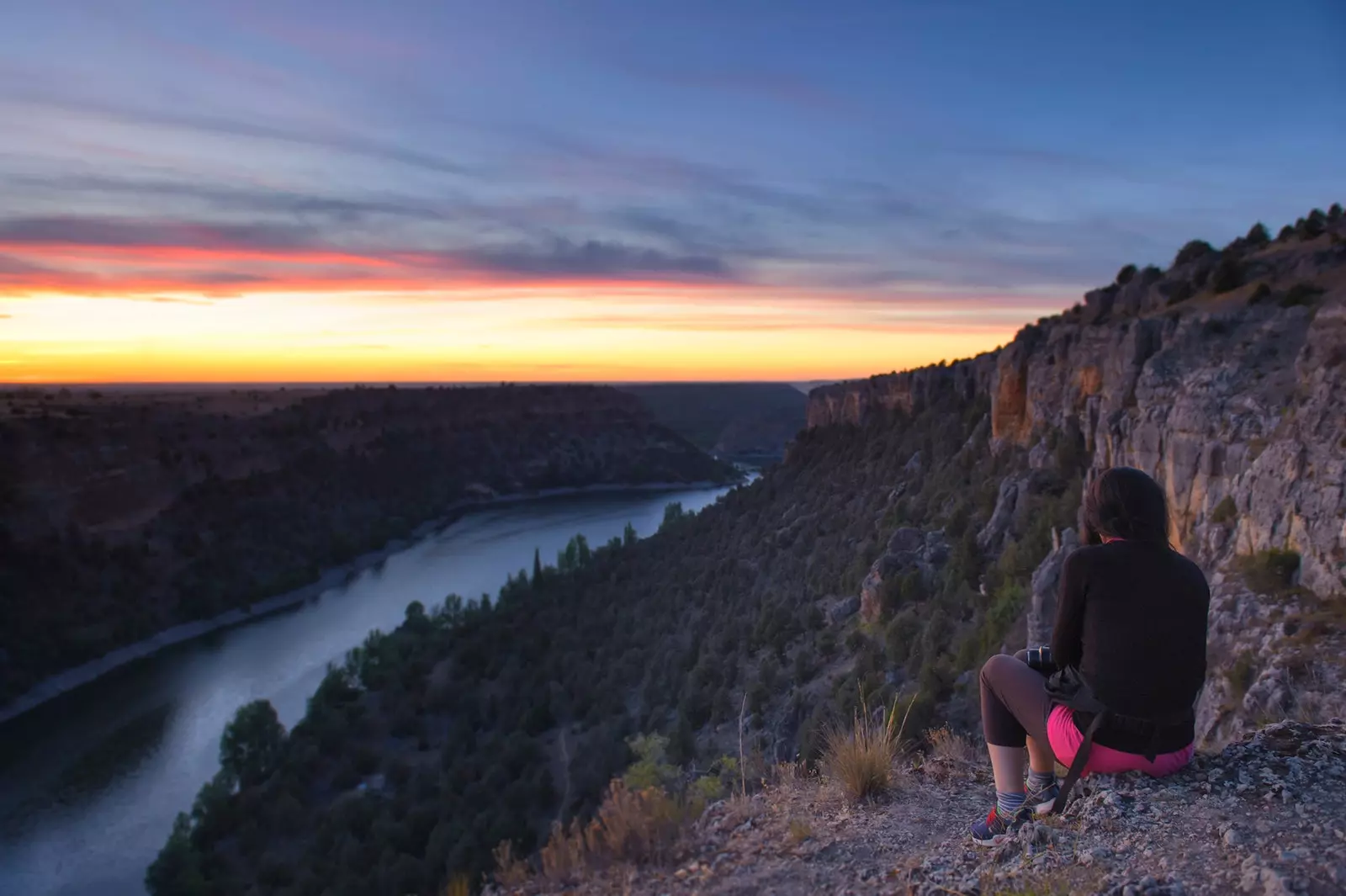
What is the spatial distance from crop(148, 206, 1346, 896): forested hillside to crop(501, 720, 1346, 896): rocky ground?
1.15 m

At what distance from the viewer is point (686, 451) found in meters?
91.2

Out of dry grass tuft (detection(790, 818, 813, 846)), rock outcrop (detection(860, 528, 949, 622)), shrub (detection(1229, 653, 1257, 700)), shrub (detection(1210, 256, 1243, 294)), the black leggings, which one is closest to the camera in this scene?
the black leggings

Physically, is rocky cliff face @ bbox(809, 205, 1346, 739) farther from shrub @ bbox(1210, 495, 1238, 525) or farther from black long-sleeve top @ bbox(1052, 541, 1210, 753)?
black long-sleeve top @ bbox(1052, 541, 1210, 753)

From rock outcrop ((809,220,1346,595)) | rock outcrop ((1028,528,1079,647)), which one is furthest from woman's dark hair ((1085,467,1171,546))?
rock outcrop ((1028,528,1079,647))

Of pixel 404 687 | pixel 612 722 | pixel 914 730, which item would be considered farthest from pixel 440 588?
pixel 914 730

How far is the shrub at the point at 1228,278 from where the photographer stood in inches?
526

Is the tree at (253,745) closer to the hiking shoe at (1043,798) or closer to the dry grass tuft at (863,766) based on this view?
the dry grass tuft at (863,766)

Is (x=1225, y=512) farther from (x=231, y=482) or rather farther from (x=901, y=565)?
(x=231, y=482)

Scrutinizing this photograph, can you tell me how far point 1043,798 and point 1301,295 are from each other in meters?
10.2

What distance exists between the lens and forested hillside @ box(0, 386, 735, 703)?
37.5 meters

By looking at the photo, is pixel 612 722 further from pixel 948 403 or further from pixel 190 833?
pixel 948 403

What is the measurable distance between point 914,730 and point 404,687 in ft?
66.3

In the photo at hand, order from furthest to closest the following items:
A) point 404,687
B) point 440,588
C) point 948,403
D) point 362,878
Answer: point 440,588, point 404,687, point 948,403, point 362,878

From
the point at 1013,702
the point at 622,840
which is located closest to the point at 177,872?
the point at 622,840
